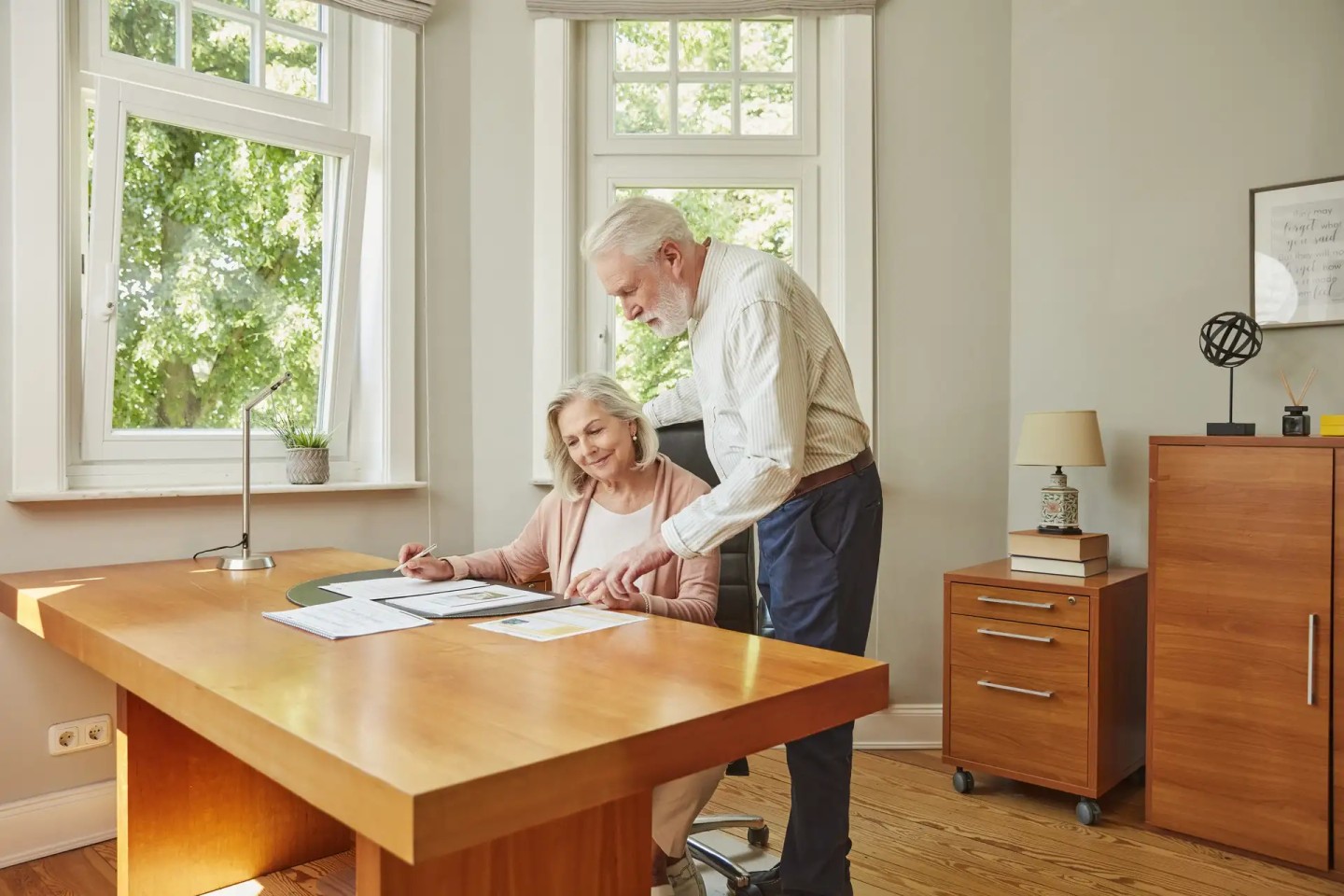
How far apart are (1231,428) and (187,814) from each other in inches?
108

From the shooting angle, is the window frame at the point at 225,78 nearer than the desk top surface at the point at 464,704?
No

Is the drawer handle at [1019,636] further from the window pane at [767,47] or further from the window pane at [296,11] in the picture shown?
the window pane at [296,11]

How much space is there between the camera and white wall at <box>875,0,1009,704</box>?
343 cm

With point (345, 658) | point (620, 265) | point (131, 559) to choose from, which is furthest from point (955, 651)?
point (131, 559)

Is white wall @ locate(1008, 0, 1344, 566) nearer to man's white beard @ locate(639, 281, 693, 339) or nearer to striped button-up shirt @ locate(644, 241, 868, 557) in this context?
striped button-up shirt @ locate(644, 241, 868, 557)

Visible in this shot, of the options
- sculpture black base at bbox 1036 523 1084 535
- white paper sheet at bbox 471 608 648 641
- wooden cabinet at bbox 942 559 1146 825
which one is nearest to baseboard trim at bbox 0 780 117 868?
white paper sheet at bbox 471 608 648 641

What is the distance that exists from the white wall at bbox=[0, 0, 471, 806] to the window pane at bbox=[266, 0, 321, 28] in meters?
0.41

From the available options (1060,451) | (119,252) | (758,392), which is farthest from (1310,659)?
(119,252)

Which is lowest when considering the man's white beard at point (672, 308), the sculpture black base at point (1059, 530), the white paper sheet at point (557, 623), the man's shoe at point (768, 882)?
the man's shoe at point (768, 882)

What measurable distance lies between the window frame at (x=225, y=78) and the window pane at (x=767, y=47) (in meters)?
1.35

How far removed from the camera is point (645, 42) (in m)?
3.47

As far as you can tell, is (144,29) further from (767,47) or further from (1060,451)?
(1060,451)

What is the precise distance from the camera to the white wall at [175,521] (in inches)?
97.6

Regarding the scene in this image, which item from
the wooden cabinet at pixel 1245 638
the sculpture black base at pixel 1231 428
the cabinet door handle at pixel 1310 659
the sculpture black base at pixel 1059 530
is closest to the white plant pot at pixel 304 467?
the sculpture black base at pixel 1059 530
